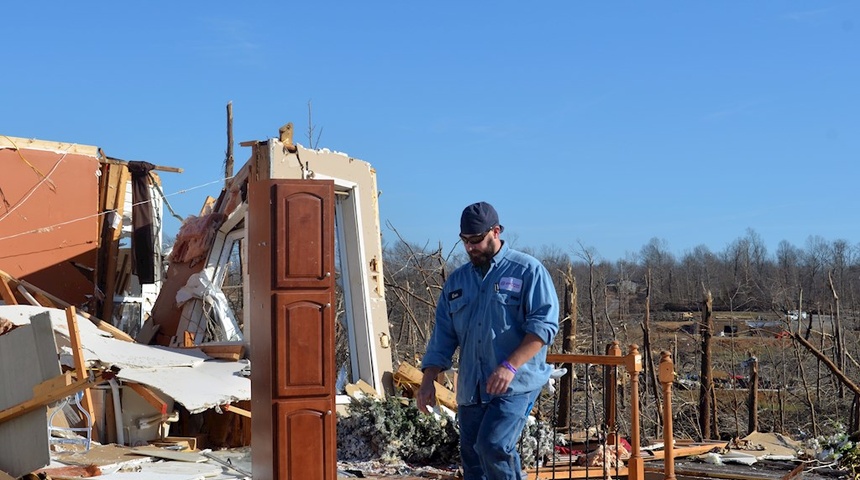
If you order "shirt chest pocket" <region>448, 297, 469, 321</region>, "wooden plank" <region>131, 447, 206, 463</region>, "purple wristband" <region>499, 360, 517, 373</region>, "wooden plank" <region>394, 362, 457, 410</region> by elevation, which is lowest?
"wooden plank" <region>131, 447, 206, 463</region>

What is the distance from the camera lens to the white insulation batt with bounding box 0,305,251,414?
345 inches

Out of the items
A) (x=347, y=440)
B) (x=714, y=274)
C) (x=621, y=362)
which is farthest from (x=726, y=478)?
(x=714, y=274)

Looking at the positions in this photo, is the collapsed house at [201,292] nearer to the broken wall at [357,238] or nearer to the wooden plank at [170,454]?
the broken wall at [357,238]

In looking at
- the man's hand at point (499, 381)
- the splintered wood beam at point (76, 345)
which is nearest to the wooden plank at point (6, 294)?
the splintered wood beam at point (76, 345)

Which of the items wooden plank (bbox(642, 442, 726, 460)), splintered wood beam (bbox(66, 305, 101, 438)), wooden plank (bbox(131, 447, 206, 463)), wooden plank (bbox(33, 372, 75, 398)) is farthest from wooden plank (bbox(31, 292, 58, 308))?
wooden plank (bbox(642, 442, 726, 460))

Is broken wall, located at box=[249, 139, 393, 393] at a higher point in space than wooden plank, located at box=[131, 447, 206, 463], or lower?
higher

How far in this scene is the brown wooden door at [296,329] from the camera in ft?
17.3

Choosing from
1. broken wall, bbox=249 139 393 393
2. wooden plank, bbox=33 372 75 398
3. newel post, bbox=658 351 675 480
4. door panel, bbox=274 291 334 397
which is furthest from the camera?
broken wall, bbox=249 139 393 393

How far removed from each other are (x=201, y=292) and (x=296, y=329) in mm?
6659

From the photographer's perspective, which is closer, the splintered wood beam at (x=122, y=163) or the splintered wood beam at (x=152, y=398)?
the splintered wood beam at (x=152, y=398)

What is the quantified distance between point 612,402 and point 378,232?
4547 mm

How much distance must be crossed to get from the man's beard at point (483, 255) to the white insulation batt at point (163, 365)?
4935 mm

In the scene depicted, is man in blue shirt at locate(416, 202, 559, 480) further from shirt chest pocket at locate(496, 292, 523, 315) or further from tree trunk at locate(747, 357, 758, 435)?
tree trunk at locate(747, 357, 758, 435)

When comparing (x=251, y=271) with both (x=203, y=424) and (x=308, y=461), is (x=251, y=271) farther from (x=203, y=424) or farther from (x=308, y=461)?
(x=203, y=424)
